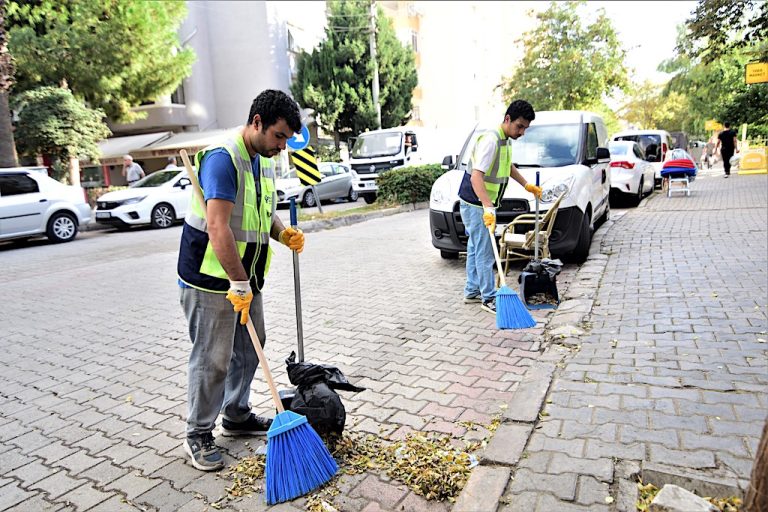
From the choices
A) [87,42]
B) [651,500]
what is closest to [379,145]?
[87,42]

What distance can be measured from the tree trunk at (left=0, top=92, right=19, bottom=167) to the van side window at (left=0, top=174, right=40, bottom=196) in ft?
6.70

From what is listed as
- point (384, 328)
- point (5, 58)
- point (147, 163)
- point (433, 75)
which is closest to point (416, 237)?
point (384, 328)

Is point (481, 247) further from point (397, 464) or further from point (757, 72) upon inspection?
Answer: point (397, 464)

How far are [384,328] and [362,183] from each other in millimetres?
13652

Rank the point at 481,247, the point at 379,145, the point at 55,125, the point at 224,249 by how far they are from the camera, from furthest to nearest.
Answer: the point at 379,145 < the point at 55,125 < the point at 481,247 < the point at 224,249

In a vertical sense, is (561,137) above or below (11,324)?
above

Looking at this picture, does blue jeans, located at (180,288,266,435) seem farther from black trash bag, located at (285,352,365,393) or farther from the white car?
the white car

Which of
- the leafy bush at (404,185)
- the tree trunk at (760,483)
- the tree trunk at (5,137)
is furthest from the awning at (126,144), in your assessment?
the tree trunk at (760,483)

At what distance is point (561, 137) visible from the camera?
26.6ft

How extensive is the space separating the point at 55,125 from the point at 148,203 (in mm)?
3786

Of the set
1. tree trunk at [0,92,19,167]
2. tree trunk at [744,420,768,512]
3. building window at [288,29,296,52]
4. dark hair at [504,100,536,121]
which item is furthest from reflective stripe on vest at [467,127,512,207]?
building window at [288,29,296,52]

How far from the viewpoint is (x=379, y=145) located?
1892 cm

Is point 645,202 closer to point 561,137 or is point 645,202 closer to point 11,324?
point 561,137

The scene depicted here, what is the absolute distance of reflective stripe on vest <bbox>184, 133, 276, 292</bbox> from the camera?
2770 millimetres
